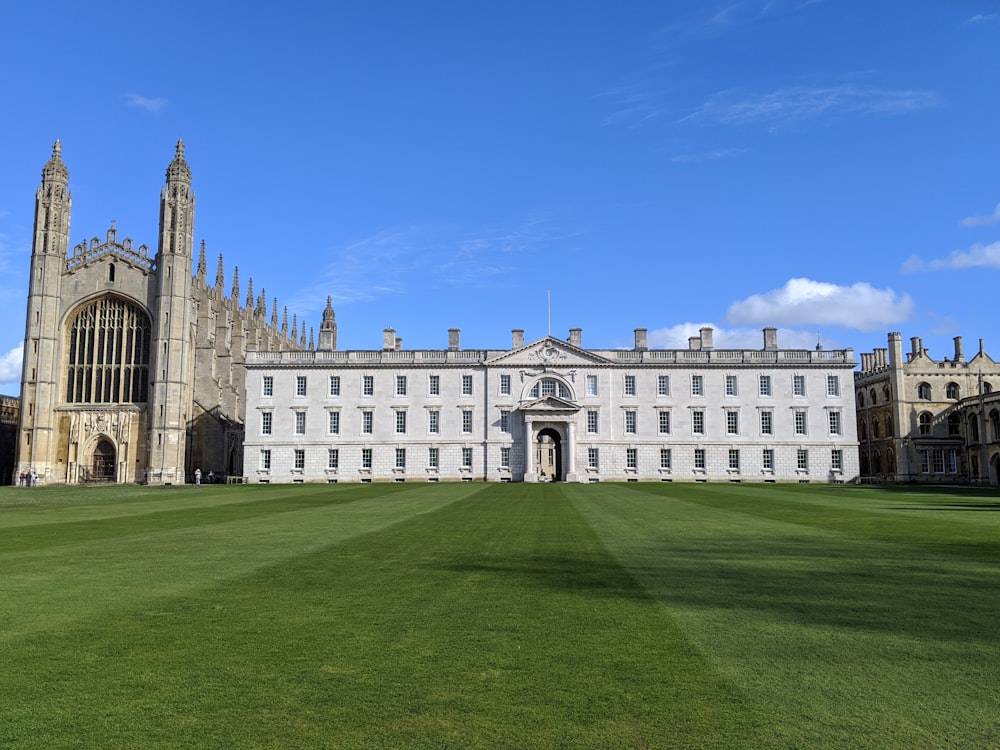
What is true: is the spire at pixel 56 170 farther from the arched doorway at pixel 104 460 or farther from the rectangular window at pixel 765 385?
the rectangular window at pixel 765 385

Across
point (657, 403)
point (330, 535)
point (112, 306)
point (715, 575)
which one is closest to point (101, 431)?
point (112, 306)

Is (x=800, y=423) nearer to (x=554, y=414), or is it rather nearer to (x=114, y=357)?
(x=554, y=414)

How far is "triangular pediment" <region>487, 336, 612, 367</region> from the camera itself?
66.0 meters

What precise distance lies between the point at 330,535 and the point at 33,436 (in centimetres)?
5702

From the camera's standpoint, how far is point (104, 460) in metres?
64.3

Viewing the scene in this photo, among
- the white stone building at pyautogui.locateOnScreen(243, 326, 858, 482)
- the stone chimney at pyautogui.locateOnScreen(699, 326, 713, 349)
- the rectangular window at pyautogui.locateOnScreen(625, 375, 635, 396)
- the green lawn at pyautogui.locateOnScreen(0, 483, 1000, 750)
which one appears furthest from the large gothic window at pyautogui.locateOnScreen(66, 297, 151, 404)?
the green lawn at pyautogui.locateOnScreen(0, 483, 1000, 750)

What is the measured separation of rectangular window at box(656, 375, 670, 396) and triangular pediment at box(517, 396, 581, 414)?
7167 mm

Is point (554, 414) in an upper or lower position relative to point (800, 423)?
upper

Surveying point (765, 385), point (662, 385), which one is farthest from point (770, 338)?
point (662, 385)

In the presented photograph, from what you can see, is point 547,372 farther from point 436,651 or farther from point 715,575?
point 436,651

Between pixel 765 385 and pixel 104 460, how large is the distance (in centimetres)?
5511

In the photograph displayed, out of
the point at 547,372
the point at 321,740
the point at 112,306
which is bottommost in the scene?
the point at 321,740

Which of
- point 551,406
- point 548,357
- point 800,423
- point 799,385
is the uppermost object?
point 548,357

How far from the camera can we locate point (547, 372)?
66000 mm
